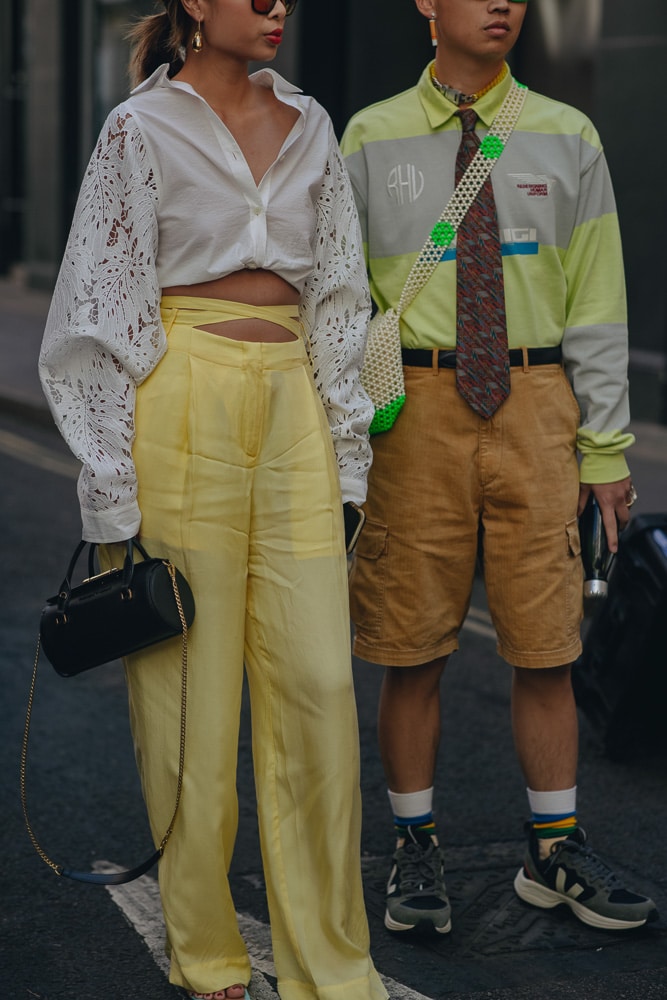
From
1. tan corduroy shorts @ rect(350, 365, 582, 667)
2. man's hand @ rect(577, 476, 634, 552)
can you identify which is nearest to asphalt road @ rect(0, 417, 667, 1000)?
tan corduroy shorts @ rect(350, 365, 582, 667)

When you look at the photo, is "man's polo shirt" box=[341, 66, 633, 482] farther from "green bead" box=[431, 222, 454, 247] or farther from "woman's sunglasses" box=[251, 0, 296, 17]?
"woman's sunglasses" box=[251, 0, 296, 17]

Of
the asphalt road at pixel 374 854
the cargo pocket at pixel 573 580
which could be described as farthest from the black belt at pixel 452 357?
the asphalt road at pixel 374 854

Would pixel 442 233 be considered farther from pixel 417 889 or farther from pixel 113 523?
pixel 417 889

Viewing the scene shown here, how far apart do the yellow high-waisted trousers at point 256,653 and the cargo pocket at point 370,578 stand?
520 millimetres

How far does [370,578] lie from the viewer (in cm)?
359

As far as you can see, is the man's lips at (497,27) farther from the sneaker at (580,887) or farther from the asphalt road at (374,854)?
the asphalt road at (374,854)

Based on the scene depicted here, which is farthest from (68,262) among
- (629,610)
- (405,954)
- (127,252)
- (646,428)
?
(646,428)

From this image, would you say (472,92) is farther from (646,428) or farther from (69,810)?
(646,428)

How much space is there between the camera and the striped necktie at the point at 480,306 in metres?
3.42

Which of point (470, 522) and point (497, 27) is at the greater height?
point (497, 27)

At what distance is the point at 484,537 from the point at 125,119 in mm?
1300

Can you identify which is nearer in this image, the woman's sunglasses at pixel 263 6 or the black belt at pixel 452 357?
the woman's sunglasses at pixel 263 6

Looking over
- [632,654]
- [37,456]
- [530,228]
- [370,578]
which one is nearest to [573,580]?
[370,578]

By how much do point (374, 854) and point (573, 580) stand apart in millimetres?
963
